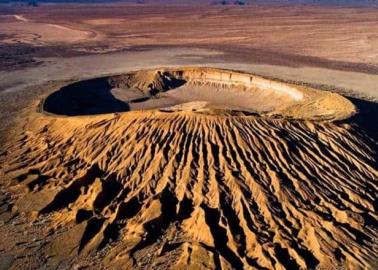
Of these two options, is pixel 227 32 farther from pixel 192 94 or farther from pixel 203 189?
pixel 203 189

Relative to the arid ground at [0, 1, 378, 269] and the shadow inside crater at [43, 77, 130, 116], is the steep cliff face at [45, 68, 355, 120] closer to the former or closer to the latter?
the shadow inside crater at [43, 77, 130, 116]

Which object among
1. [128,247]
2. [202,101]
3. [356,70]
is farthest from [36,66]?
→ [128,247]

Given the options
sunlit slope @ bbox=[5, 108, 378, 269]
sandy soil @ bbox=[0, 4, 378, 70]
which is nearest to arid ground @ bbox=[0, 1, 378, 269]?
sunlit slope @ bbox=[5, 108, 378, 269]

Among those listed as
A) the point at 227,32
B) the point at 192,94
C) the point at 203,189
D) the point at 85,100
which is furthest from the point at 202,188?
the point at 227,32

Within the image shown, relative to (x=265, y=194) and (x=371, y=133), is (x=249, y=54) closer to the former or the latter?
(x=371, y=133)

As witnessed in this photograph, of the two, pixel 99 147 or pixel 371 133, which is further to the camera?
pixel 371 133

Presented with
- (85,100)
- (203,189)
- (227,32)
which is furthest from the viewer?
(227,32)

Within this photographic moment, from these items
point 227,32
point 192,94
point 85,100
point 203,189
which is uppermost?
point 203,189
